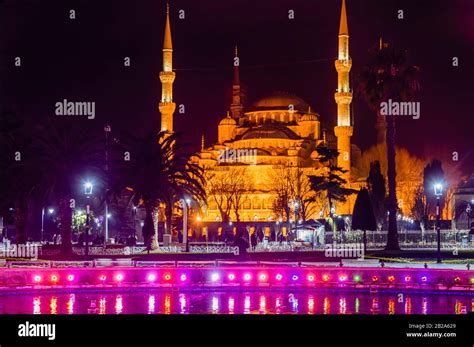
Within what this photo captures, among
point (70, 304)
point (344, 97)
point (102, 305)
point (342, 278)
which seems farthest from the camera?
point (344, 97)

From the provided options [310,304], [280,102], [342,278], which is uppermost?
[280,102]

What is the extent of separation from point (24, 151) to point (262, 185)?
1945 inches

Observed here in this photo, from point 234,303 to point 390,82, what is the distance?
18025 millimetres

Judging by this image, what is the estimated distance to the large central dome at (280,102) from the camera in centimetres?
10156

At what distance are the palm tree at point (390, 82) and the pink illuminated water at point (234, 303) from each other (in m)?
14.9

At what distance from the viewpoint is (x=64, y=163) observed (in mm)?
32844

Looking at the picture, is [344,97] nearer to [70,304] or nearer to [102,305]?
[70,304]

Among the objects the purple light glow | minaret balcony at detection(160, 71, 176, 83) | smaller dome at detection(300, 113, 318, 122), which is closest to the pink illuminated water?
the purple light glow

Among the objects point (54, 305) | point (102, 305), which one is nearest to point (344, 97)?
point (102, 305)

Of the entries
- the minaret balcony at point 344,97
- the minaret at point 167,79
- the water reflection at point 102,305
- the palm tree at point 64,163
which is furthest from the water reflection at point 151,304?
the minaret balcony at point 344,97

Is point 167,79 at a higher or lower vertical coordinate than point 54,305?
higher

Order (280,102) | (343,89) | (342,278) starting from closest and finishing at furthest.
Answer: (342,278), (343,89), (280,102)

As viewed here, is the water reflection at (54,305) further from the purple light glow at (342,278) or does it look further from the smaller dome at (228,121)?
the smaller dome at (228,121)
